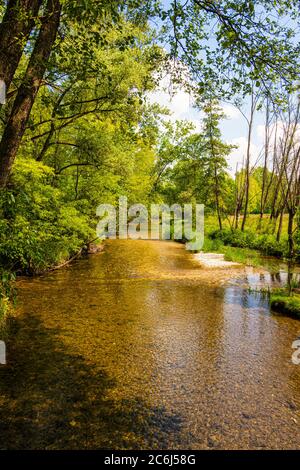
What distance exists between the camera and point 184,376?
217 inches

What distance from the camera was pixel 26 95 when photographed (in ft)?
13.0

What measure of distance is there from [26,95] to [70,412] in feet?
13.8

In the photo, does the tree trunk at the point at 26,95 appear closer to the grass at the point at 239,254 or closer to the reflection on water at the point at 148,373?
the reflection on water at the point at 148,373

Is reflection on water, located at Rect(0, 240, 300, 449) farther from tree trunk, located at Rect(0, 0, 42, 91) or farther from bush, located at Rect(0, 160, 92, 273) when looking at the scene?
tree trunk, located at Rect(0, 0, 42, 91)

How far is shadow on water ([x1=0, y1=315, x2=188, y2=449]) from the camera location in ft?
12.5

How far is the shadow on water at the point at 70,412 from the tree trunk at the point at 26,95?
3038 mm

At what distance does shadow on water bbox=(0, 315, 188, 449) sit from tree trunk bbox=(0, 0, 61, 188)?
3038 millimetres

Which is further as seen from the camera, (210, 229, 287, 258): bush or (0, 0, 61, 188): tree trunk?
(210, 229, 287, 258): bush

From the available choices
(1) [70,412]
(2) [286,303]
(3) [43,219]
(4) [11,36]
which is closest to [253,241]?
(2) [286,303]

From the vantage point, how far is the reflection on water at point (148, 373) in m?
4.00

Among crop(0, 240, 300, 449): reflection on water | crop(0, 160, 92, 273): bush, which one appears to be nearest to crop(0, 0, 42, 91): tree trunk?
crop(0, 160, 92, 273): bush

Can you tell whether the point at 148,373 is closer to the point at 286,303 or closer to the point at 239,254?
the point at 286,303

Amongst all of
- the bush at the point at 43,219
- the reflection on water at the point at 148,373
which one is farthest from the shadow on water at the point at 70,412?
the bush at the point at 43,219

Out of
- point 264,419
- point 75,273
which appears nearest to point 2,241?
point 264,419
